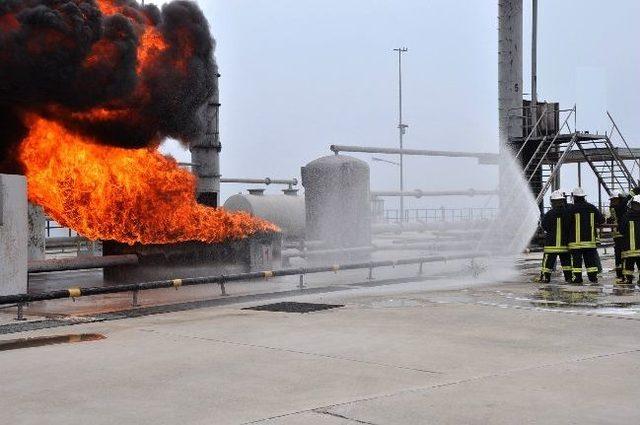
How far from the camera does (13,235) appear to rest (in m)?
11.9

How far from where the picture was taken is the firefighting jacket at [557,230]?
15.8 meters

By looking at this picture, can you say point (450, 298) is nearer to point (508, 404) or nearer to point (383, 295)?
point (383, 295)

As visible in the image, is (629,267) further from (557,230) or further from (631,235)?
(557,230)

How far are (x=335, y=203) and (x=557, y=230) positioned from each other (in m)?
7.84

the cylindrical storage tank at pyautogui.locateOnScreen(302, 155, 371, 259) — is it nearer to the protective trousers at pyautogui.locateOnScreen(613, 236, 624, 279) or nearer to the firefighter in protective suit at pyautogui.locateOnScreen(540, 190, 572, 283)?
the firefighter in protective suit at pyautogui.locateOnScreen(540, 190, 572, 283)

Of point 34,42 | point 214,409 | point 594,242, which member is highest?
point 34,42

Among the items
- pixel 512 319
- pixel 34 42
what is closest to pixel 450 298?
pixel 512 319

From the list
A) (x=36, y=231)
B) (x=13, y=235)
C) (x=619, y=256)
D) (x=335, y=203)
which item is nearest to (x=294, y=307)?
(x=13, y=235)

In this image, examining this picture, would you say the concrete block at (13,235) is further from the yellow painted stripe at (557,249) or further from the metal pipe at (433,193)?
the metal pipe at (433,193)

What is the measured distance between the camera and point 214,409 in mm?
5898

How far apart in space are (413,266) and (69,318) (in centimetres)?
1129

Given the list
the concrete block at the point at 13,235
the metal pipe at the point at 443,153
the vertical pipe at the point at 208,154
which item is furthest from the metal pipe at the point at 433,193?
the concrete block at the point at 13,235

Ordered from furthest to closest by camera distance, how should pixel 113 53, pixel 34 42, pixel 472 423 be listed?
pixel 113 53
pixel 34 42
pixel 472 423

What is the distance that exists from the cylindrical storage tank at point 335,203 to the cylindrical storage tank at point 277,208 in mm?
3528
